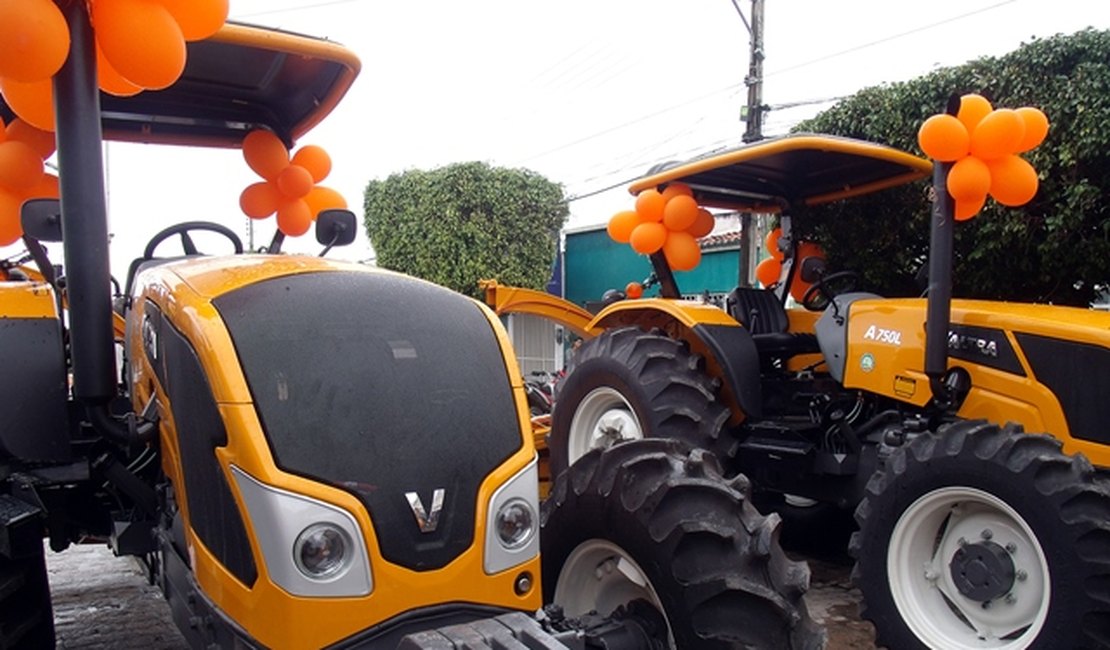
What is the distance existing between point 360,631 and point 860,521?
2376 mm

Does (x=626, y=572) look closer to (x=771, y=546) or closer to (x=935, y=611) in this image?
(x=771, y=546)

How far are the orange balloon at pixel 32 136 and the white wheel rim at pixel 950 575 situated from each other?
12.6 ft

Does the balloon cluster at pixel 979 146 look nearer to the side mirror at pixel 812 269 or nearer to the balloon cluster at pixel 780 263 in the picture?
the side mirror at pixel 812 269

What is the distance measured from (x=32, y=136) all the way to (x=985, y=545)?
13.5 feet

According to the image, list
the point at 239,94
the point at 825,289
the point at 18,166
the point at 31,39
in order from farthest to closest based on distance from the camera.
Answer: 1. the point at 825,289
2. the point at 239,94
3. the point at 18,166
4. the point at 31,39

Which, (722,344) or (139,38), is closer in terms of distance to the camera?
(139,38)

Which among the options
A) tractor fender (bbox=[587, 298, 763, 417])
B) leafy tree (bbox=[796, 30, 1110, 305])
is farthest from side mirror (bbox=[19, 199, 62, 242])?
leafy tree (bbox=[796, 30, 1110, 305])

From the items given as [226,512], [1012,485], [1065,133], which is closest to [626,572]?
[226,512]

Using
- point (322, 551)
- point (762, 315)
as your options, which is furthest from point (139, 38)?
point (762, 315)

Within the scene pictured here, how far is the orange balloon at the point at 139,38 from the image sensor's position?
2.17 m

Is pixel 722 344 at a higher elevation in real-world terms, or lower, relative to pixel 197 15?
lower

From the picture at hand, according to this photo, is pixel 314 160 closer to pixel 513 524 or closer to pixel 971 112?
pixel 513 524

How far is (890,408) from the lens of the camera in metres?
4.48

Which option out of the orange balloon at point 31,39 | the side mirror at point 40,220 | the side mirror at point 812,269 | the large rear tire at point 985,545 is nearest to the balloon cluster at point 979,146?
the side mirror at point 812,269
